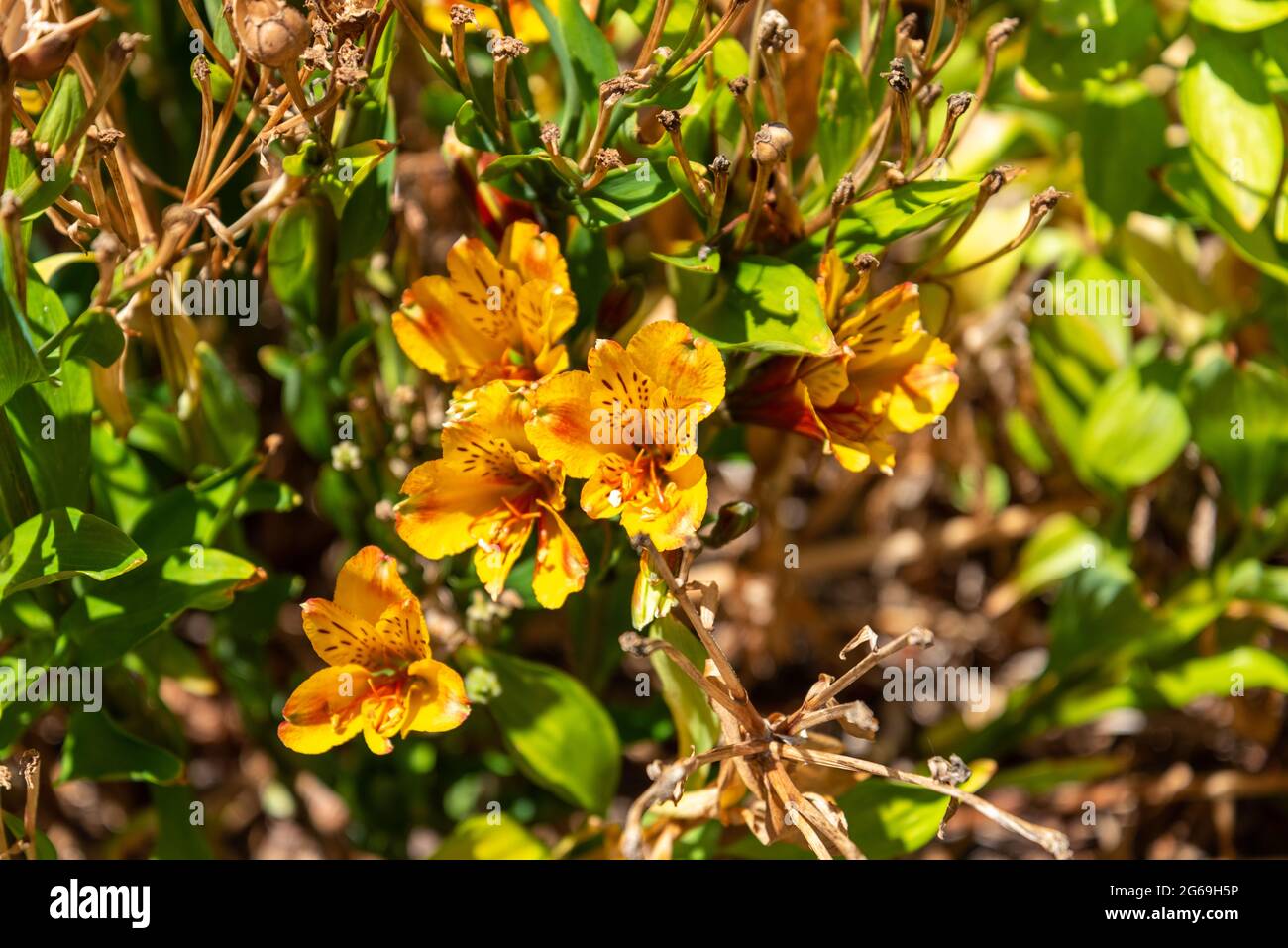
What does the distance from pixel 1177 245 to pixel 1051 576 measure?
502mm

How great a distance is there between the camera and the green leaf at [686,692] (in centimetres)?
107

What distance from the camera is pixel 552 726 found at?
49.1 inches

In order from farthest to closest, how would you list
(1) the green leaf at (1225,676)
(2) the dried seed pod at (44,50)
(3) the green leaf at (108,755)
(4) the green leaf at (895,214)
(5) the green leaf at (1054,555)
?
(5) the green leaf at (1054,555) < (1) the green leaf at (1225,676) < (3) the green leaf at (108,755) < (4) the green leaf at (895,214) < (2) the dried seed pod at (44,50)

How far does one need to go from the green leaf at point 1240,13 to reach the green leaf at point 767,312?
0.56 meters

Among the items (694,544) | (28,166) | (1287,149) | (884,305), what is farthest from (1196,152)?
(28,166)

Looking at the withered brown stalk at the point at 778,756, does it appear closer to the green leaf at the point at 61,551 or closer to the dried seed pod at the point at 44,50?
the green leaf at the point at 61,551

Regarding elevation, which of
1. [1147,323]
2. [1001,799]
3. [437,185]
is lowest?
[1001,799]

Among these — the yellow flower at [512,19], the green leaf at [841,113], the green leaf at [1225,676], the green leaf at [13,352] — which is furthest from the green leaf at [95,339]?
the green leaf at [1225,676]

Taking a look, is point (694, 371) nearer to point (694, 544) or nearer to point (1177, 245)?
point (694, 544)

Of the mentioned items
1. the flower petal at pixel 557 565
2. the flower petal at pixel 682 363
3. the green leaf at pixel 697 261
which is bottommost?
the flower petal at pixel 557 565

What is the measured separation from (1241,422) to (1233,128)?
35cm

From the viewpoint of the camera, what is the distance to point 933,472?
74.2 inches

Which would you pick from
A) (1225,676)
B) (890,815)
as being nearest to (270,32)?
(890,815)

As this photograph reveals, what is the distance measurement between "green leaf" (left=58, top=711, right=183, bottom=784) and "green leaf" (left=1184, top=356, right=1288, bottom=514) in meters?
1.23
